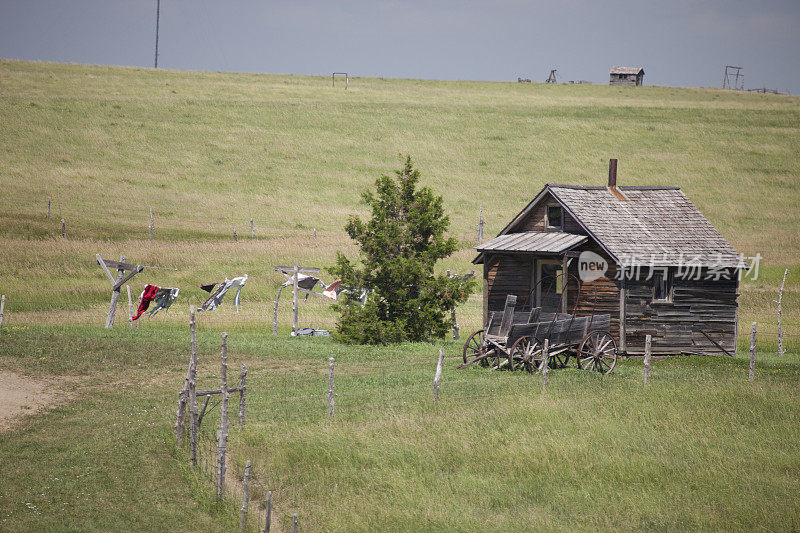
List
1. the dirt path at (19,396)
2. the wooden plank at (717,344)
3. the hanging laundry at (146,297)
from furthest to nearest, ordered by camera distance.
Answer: the hanging laundry at (146,297) → the wooden plank at (717,344) → the dirt path at (19,396)

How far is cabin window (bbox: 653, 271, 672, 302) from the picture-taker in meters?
23.0

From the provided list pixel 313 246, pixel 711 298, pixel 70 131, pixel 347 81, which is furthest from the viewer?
pixel 347 81

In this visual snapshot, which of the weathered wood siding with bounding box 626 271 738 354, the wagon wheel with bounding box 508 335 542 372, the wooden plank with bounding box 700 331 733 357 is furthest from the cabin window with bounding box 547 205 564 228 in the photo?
the wagon wheel with bounding box 508 335 542 372

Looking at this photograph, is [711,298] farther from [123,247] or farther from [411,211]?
[123,247]

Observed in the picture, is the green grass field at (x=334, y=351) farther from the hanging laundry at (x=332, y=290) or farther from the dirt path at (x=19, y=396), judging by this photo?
the hanging laundry at (x=332, y=290)

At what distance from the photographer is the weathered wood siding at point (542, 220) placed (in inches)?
944

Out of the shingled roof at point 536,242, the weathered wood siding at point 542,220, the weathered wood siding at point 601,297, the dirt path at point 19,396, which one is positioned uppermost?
the weathered wood siding at point 542,220

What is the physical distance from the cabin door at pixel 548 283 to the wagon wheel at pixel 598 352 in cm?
210

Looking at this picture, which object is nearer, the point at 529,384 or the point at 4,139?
the point at 529,384

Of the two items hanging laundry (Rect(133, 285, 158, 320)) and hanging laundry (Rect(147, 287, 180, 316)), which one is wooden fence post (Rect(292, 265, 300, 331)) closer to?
hanging laundry (Rect(147, 287, 180, 316))

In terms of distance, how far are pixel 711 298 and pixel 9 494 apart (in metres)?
20.4

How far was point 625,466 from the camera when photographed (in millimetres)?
11609

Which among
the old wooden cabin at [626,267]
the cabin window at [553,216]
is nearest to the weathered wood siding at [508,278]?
the old wooden cabin at [626,267]

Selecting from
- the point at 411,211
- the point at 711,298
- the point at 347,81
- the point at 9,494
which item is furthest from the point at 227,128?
the point at 9,494
